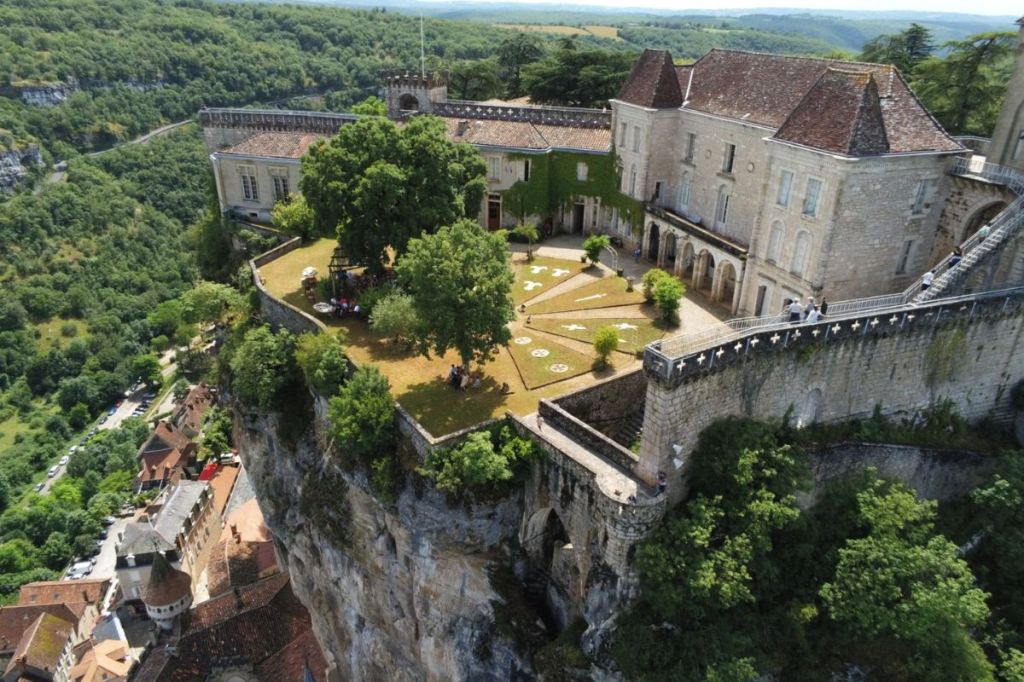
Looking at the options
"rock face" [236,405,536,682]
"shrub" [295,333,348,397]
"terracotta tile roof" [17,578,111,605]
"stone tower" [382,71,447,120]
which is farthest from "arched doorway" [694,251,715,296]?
"terracotta tile roof" [17,578,111,605]

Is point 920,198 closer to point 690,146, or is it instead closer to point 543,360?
point 690,146

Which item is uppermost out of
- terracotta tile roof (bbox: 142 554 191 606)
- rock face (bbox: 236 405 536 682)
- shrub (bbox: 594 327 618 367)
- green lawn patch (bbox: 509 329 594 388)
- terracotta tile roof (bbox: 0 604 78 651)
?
shrub (bbox: 594 327 618 367)

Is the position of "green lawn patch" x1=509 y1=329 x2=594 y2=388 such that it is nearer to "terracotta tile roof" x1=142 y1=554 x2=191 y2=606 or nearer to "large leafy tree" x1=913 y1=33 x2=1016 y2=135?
"large leafy tree" x1=913 y1=33 x2=1016 y2=135

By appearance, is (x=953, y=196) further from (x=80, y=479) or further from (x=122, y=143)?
(x=122, y=143)

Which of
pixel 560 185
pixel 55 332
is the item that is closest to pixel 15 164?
pixel 55 332

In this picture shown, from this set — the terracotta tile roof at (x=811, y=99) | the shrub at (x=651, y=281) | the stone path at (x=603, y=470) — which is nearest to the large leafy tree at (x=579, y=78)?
the terracotta tile roof at (x=811, y=99)
